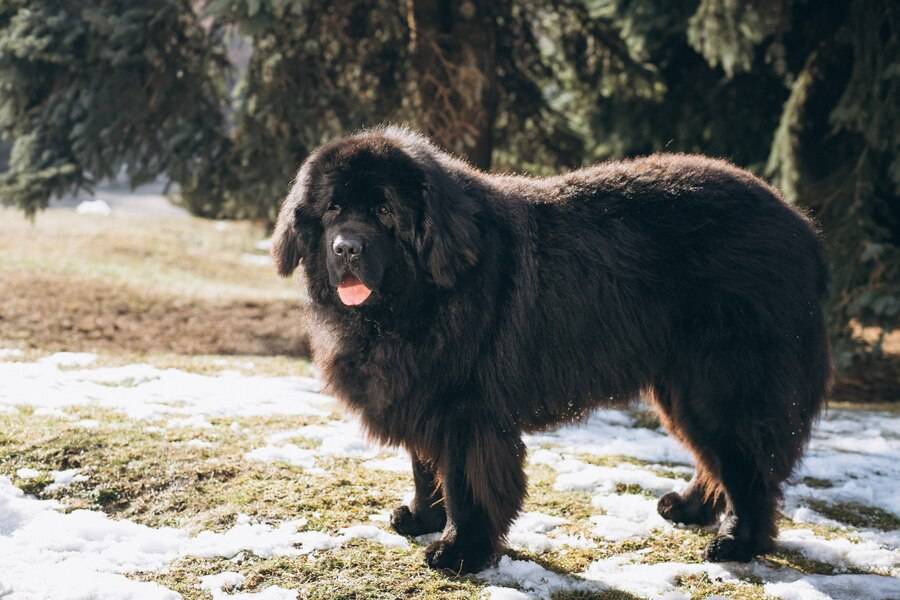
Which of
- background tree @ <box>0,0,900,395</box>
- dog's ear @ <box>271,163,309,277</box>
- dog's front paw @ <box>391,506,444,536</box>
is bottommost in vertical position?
dog's front paw @ <box>391,506,444,536</box>

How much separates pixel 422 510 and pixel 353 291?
1.13 meters

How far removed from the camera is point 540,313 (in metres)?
3.95

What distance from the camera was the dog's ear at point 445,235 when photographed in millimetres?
3674

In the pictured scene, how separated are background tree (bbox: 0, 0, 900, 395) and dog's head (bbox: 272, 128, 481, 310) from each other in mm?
3922

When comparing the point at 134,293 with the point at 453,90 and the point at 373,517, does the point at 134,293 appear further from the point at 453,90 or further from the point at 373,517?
the point at 373,517

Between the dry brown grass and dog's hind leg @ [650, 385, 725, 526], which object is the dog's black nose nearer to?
dog's hind leg @ [650, 385, 725, 526]

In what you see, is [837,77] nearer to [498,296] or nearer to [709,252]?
[709,252]

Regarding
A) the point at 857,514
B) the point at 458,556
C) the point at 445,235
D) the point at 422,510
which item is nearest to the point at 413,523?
the point at 422,510

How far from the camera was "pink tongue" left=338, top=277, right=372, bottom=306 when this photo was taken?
3.67 metres

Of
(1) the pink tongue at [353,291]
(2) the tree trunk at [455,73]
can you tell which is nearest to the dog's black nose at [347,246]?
(1) the pink tongue at [353,291]

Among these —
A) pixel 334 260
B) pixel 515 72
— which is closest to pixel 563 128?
pixel 515 72

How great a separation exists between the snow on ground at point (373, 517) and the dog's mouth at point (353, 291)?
1.08 metres

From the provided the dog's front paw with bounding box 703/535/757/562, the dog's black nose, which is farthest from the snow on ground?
the dog's black nose

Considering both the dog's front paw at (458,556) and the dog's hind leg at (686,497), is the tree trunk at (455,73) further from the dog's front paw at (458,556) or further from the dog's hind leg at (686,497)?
the dog's front paw at (458,556)
